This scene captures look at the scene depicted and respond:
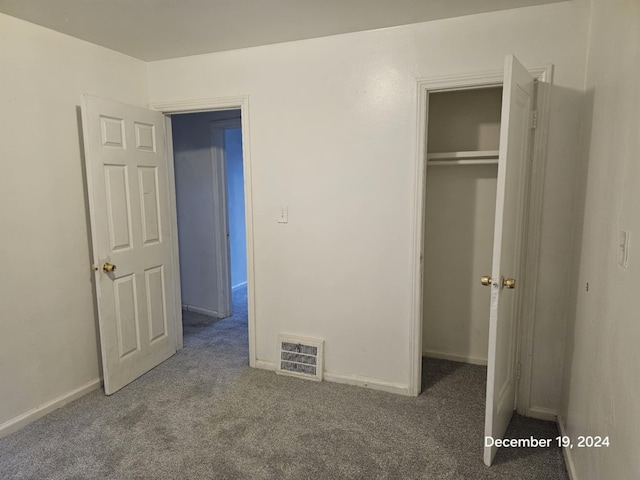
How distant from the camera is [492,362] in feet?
6.15

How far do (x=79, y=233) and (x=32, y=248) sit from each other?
306mm

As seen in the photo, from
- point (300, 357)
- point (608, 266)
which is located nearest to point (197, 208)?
point (300, 357)

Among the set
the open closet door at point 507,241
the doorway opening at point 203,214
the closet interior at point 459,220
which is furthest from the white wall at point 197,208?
the open closet door at point 507,241

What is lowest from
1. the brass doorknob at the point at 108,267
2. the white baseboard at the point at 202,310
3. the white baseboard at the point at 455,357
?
the white baseboard at the point at 455,357

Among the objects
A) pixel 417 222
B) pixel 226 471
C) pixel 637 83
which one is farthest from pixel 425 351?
pixel 637 83

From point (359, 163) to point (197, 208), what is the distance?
223 centimetres

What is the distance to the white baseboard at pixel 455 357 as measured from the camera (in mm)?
3078

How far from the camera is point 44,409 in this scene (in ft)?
7.89

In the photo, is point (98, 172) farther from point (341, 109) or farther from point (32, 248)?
point (341, 109)

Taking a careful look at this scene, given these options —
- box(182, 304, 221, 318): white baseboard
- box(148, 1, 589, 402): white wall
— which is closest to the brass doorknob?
box(148, 1, 589, 402): white wall

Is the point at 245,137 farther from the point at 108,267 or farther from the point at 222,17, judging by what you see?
the point at 108,267

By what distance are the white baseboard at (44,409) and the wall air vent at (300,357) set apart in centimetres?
130

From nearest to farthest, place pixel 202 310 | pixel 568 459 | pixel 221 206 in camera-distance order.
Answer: pixel 568 459, pixel 221 206, pixel 202 310

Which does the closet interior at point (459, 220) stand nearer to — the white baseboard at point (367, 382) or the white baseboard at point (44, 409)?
the white baseboard at point (367, 382)
